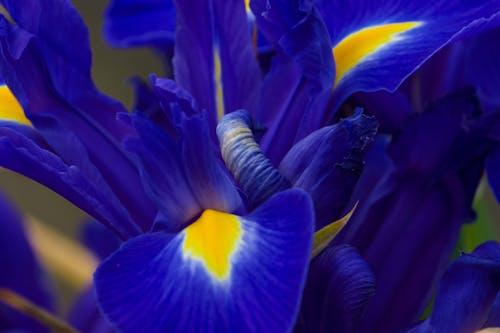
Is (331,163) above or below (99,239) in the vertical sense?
above

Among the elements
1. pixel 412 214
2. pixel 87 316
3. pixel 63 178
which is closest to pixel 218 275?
pixel 63 178

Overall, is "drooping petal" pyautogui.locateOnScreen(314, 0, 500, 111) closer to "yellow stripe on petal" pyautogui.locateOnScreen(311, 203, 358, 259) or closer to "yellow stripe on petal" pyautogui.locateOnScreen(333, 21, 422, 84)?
"yellow stripe on petal" pyautogui.locateOnScreen(333, 21, 422, 84)

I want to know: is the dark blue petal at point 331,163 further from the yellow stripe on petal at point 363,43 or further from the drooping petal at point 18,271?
the drooping petal at point 18,271

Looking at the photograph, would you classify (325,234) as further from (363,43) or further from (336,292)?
(363,43)

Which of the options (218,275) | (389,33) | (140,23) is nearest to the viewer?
(218,275)

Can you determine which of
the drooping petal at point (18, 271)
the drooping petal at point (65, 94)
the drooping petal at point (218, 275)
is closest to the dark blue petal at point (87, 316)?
the drooping petal at point (18, 271)


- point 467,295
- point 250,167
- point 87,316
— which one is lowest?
point 87,316

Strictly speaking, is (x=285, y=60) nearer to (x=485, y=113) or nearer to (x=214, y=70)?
(x=214, y=70)

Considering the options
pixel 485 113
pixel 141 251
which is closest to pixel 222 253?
pixel 141 251
